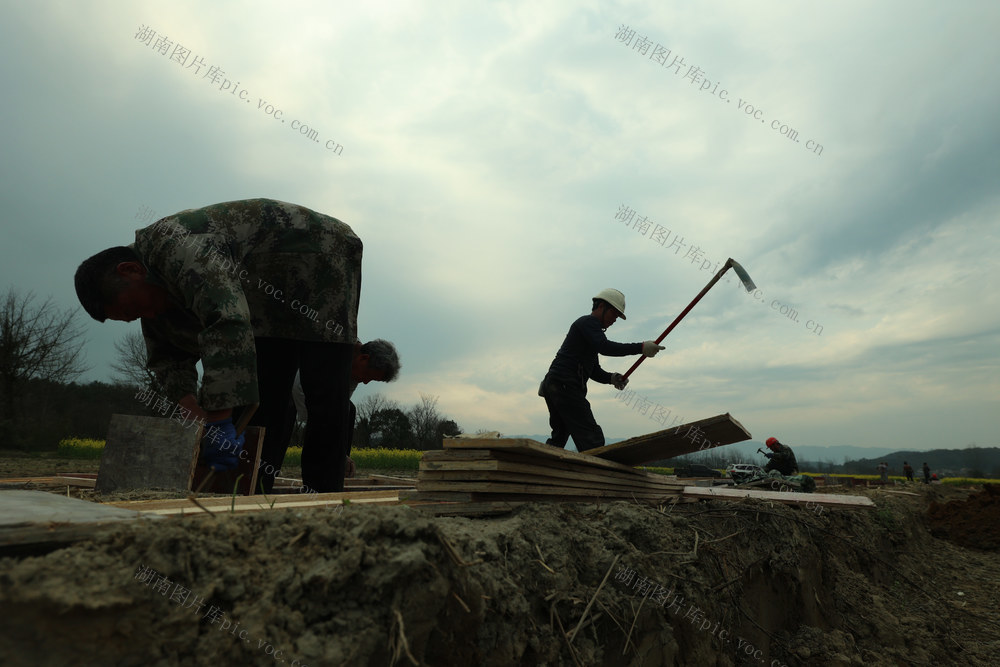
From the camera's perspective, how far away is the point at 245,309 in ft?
8.75

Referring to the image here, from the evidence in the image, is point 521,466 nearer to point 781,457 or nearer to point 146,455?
point 146,455

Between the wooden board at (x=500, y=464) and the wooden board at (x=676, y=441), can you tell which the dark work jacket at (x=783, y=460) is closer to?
the wooden board at (x=676, y=441)

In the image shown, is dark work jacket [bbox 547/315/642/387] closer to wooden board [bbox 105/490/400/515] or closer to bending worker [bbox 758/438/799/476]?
wooden board [bbox 105/490/400/515]

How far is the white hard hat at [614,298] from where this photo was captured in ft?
18.3

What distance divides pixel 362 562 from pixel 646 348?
470cm

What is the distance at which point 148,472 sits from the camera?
2732 mm

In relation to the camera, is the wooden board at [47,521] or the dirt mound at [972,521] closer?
the wooden board at [47,521]

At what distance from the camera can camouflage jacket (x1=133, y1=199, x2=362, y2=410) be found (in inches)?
102

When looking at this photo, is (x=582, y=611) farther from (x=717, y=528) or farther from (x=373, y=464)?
(x=373, y=464)

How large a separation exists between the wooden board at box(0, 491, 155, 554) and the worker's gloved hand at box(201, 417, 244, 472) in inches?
51.7

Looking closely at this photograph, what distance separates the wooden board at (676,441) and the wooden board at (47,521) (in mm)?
2696

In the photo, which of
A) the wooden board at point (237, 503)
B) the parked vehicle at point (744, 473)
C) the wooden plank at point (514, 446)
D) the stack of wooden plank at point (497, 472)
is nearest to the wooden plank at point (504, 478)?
the stack of wooden plank at point (497, 472)

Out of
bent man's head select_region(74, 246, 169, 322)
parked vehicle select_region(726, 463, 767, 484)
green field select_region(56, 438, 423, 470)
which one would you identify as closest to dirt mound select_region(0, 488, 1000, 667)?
bent man's head select_region(74, 246, 169, 322)

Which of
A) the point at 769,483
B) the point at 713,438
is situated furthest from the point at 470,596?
the point at 769,483
